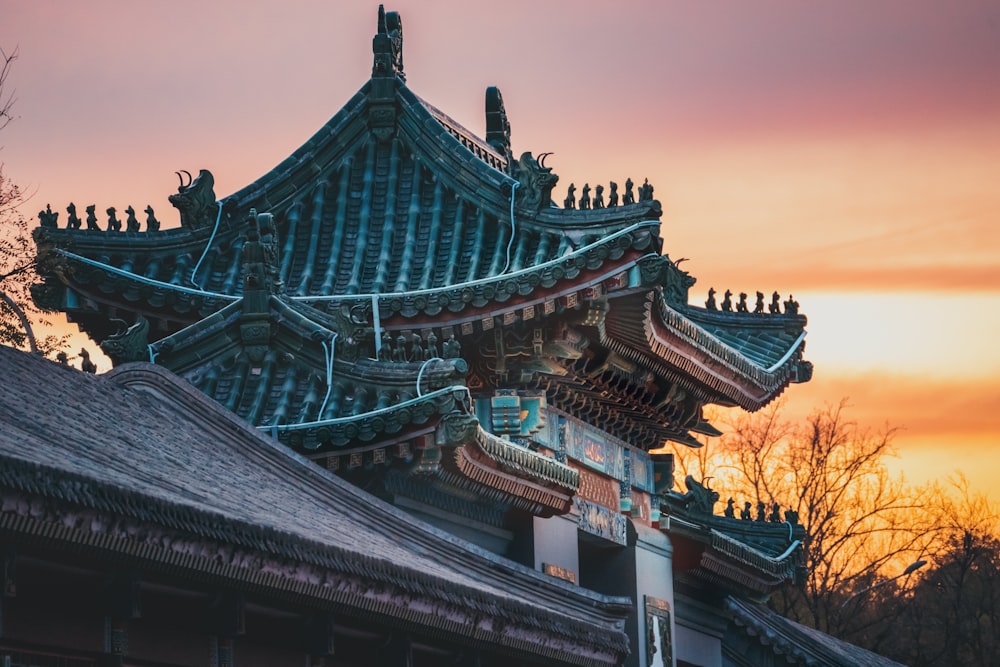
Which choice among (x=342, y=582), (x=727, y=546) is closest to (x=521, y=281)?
(x=727, y=546)

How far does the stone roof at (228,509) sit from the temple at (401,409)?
3 centimetres

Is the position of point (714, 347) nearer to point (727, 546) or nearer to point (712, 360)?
point (712, 360)

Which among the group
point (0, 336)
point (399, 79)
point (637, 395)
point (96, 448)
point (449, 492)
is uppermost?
point (399, 79)

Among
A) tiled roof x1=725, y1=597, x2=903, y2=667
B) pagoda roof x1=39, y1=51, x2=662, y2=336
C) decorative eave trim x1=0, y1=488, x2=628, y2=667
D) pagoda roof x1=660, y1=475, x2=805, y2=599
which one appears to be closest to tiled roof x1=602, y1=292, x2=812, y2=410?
pagoda roof x1=39, y1=51, x2=662, y2=336

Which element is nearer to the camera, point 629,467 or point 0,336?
point 0,336

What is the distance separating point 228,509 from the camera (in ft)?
37.5

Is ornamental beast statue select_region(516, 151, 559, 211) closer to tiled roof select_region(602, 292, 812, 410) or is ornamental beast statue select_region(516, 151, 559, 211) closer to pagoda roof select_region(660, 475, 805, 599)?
tiled roof select_region(602, 292, 812, 410)

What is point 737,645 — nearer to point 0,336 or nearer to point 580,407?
point 580,407

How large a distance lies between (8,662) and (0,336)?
10199 millimetres

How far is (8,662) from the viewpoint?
33.1 ft

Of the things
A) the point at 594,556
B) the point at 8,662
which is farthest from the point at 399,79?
the point at 8,662

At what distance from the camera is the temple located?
38.2 feet

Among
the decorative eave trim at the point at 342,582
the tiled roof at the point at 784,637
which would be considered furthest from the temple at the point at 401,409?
the tiled roof at the point at 784,637

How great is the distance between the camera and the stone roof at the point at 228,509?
9.91 m
